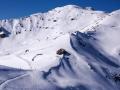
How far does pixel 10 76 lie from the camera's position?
951 inches

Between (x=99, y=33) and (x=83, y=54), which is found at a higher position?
(x=99, y=33)

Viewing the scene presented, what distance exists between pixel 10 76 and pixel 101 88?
29.0 ft

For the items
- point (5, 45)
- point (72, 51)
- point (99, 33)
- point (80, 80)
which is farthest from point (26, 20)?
point (80, 80)

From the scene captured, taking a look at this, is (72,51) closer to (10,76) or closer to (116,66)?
(116,66)

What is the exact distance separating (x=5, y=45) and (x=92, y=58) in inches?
1970

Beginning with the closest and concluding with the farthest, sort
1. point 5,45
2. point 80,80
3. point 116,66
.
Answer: point 80,80 < point 116,66 < point 5,45

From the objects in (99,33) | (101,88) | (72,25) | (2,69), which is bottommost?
(101,88)

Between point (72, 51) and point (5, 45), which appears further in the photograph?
point (5, 45)

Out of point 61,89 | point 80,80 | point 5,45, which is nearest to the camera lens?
point 61,89

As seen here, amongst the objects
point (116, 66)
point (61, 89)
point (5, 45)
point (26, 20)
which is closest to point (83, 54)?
point (116, 66)

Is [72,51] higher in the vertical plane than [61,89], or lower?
higher

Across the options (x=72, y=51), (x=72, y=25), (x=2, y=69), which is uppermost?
(x=72, y=25)

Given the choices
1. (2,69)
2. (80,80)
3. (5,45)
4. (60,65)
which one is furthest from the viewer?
(5,45)

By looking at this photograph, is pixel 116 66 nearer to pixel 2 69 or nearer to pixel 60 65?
pixel 60 65
